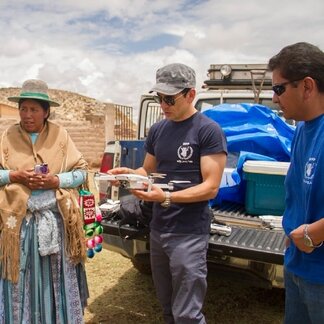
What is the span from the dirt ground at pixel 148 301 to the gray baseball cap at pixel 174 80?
1.41 m

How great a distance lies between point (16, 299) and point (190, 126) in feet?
4.97

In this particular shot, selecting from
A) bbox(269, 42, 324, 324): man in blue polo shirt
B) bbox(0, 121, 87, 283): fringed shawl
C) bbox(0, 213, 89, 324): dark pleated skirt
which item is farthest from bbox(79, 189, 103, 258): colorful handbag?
bbox(269, 42, 324, 324): man in blue polo shirt

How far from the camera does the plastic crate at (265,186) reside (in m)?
2.96

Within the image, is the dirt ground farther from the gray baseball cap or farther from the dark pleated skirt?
the gray baseball cap

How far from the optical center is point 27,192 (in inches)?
101

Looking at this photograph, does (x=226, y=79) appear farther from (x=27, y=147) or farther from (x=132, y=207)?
(x=27, y=147)

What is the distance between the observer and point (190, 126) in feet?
7.86

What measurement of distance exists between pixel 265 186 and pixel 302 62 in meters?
1.51

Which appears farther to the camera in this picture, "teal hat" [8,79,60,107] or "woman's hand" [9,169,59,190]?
"teal hat" [8,79,60,107]

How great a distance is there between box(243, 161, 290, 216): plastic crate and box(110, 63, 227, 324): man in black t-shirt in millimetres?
708

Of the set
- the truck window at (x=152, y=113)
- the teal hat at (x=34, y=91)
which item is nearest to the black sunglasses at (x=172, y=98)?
the teal hat at (x=34, y=91)

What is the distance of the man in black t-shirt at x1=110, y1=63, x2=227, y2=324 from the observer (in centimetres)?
232

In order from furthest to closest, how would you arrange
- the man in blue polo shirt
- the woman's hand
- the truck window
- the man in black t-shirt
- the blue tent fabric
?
the truck window < the blue tent fabric < the woman's hand < the man in black t-shirt < the man in blue polo shirt

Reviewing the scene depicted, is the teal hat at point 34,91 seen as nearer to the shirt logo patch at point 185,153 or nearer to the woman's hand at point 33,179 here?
the woman's hand at point 33,179
